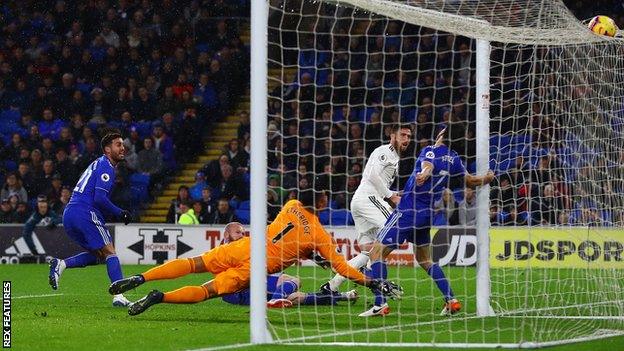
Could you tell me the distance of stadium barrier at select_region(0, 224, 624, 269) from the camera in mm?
17281

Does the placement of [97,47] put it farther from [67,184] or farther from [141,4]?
[67,184]

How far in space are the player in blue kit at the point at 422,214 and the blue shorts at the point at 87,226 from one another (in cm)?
301

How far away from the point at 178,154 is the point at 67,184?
244 cm

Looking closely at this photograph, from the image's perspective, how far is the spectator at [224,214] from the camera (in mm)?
20469

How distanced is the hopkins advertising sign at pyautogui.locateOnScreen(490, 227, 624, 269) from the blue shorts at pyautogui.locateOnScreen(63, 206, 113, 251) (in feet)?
14.6

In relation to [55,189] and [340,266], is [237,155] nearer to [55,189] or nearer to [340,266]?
[55,189]

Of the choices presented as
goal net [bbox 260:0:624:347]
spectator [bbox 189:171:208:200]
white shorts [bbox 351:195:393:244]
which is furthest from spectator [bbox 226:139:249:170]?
white shorts [bbox 351:195:393:244]

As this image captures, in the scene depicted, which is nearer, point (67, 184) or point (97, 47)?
point (67, 184)

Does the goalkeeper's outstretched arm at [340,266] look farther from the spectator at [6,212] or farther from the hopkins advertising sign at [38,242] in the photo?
the spectator at [6,212]

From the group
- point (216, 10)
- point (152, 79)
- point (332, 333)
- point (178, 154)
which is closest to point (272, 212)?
point (178, 154)

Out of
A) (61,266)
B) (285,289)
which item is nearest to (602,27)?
(285,289)

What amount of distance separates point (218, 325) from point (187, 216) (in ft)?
36.4

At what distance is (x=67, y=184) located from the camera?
22297mm

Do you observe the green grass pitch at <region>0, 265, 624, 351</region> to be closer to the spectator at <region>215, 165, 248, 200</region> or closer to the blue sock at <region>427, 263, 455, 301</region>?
the blue sock at <region>427, 263, 455, 301</region>
